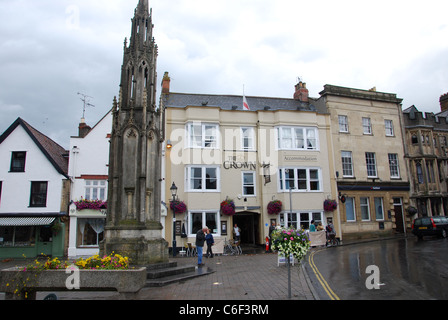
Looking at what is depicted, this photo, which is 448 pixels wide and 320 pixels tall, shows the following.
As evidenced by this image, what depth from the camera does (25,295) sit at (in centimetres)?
660

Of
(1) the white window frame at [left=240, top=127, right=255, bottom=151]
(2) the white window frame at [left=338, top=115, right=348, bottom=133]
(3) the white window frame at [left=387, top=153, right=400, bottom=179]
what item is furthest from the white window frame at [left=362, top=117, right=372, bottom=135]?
(1) the white window frame at [left=240, top=127, right=255, bottom=151]

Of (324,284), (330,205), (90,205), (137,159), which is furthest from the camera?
(330,205)

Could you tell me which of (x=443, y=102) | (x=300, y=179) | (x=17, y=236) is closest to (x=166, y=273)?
(x=300, y=179)

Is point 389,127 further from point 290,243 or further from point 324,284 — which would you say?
point 290,243

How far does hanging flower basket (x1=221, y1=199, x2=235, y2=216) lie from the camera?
74.6 ft

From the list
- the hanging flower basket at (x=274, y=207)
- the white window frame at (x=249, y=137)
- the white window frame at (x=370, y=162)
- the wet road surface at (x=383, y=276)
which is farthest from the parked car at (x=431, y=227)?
the white window frame at (x=249, y=137)

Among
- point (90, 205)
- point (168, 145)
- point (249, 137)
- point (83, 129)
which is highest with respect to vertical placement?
point (83, 129)

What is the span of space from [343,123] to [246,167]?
403 inches

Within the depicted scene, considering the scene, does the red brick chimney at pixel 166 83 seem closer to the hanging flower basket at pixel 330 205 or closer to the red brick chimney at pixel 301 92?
the red brick chimney at pixel 301 92

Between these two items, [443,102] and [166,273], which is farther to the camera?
[443,102]

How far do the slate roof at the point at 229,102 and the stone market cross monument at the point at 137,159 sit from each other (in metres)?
12.5

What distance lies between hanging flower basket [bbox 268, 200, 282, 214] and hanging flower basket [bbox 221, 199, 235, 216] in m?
2.76

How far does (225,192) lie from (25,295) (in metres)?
17.9

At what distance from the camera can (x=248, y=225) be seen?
86.4 ft
